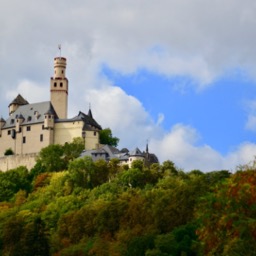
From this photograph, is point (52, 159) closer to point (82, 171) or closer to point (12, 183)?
point (12, 183)

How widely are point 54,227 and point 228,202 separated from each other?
47824 mm

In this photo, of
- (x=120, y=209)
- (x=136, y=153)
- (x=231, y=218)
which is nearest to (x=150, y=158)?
(x=136, y=153)

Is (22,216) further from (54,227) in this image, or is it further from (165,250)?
(165,250)

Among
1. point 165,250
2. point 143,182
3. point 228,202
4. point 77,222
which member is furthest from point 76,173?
point 228,202

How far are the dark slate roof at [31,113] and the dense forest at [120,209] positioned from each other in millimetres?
9791

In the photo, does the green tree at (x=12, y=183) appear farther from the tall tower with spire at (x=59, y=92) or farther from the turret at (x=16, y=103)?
the turret at (x=16, y=103)

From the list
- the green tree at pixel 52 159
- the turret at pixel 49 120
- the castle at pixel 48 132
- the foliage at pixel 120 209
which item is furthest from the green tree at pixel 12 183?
the turret at pixel 49 120

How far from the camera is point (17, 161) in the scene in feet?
446

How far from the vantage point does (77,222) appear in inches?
3644

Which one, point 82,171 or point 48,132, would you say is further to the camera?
point 48,132

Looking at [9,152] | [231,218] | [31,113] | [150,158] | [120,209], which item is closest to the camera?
[231,218]

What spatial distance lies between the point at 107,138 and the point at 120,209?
54.7 metres

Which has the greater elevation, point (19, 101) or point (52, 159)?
point (19, 101)

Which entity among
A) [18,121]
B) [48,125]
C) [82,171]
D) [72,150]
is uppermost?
[18,121]
